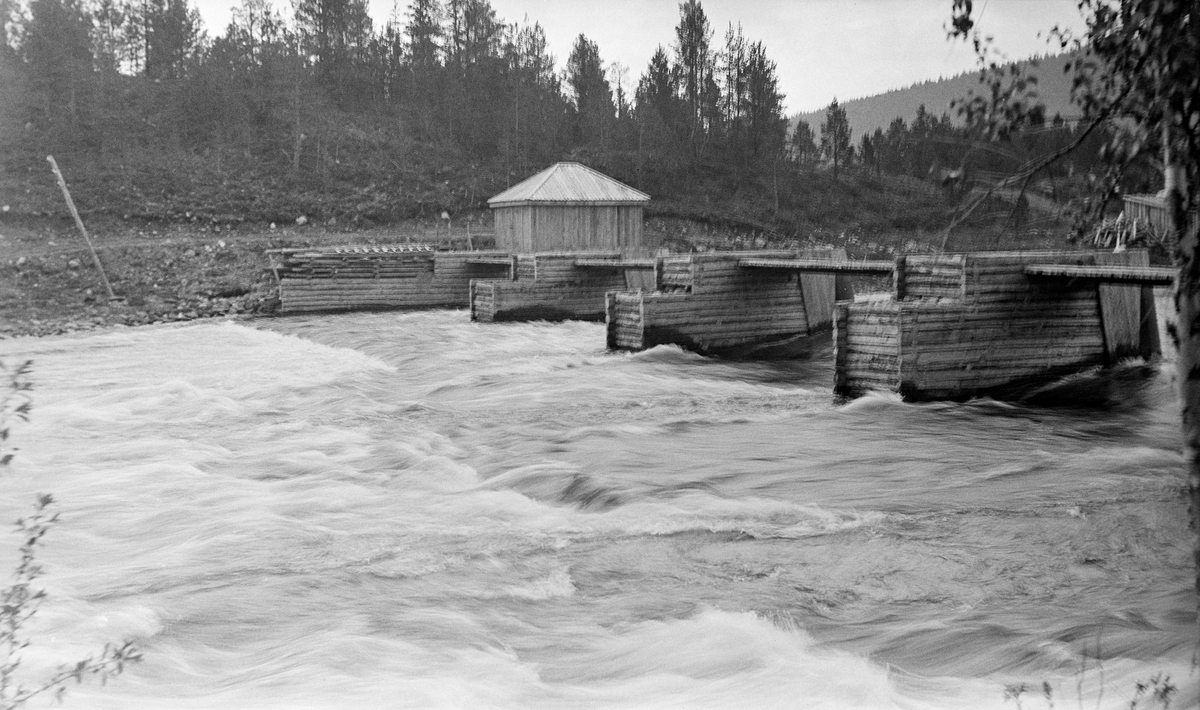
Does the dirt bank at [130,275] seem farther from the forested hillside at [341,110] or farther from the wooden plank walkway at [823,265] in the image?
the wooden plank walkway at [823,265]

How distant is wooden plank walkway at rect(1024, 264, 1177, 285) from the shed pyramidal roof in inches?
771

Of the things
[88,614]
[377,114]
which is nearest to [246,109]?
[377,114]

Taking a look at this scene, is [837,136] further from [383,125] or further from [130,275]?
[130,275]

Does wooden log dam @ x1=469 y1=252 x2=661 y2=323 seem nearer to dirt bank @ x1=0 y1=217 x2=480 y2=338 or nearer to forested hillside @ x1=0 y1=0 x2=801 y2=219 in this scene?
dirt bank @ x1=0 y1=217 x2=480 y2=338

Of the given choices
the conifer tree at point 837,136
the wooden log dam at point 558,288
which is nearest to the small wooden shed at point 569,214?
the wooden log dam at point 558,288

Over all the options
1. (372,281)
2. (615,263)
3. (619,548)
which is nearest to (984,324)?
(619,548)

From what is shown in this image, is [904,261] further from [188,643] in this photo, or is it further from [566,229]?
[566,229]

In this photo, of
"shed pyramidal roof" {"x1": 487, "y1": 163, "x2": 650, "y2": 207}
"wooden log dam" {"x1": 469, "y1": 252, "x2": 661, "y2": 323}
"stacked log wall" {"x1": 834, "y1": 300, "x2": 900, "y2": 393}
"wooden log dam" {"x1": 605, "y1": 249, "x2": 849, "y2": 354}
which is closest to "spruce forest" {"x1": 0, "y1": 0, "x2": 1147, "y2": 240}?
"shed pyramidal roof" {"x1": 487, "y1": 163, "x2": 650, "y2": 207}

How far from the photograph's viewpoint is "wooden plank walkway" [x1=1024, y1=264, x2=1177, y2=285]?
10664 mm

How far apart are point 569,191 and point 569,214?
74cm

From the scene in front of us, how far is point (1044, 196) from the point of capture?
12.9 ft

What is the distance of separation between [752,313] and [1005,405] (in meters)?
6.27

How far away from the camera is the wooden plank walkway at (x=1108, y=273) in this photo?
35.0 feet

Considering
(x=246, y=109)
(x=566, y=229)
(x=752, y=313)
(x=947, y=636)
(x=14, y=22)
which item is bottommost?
(x=947, y=636)
